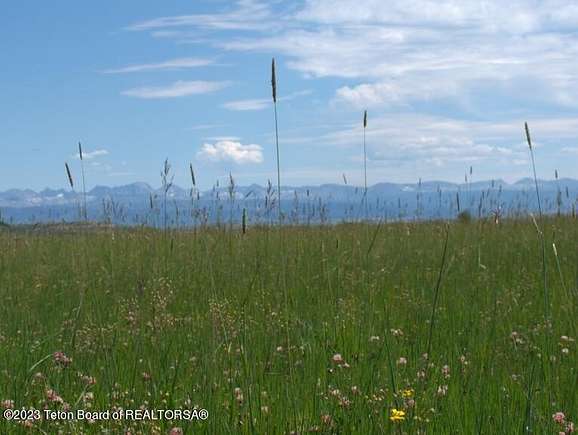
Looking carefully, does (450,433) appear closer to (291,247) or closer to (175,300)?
(175,300)

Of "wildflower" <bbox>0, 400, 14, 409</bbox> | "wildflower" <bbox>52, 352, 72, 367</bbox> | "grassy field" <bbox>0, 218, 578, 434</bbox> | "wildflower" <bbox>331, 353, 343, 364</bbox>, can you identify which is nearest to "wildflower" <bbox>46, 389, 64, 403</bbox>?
"grassy field" <bbox>0, 218, 578, 434</bbox>

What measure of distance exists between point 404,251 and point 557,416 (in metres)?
6.72

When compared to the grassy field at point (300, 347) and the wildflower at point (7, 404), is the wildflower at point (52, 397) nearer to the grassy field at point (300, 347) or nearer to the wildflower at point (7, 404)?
the grassy field at point (300, 347)

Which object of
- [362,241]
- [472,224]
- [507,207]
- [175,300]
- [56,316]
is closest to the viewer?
[56,316]

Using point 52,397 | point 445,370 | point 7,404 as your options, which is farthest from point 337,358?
point 7,404

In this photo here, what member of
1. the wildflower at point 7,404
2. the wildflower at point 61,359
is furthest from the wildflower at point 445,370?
the wildflower at point 7,404

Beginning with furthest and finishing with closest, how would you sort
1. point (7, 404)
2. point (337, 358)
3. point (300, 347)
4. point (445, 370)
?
point (300, 347)
point (445, 370)
point (337, 358)
point (7, 404)

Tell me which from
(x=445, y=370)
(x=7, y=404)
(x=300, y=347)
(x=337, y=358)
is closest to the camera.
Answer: (x=7, y=404)

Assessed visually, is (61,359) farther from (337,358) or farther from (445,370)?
(445,370)

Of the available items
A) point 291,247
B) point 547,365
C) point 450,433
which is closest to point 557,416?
point 450,433

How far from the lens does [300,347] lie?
14.8 ft

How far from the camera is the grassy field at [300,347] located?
328 cm

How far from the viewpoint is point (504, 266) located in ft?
26.9

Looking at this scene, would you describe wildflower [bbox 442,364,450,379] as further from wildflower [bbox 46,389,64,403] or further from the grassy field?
wildflower [bbox 46,389,64,403]
